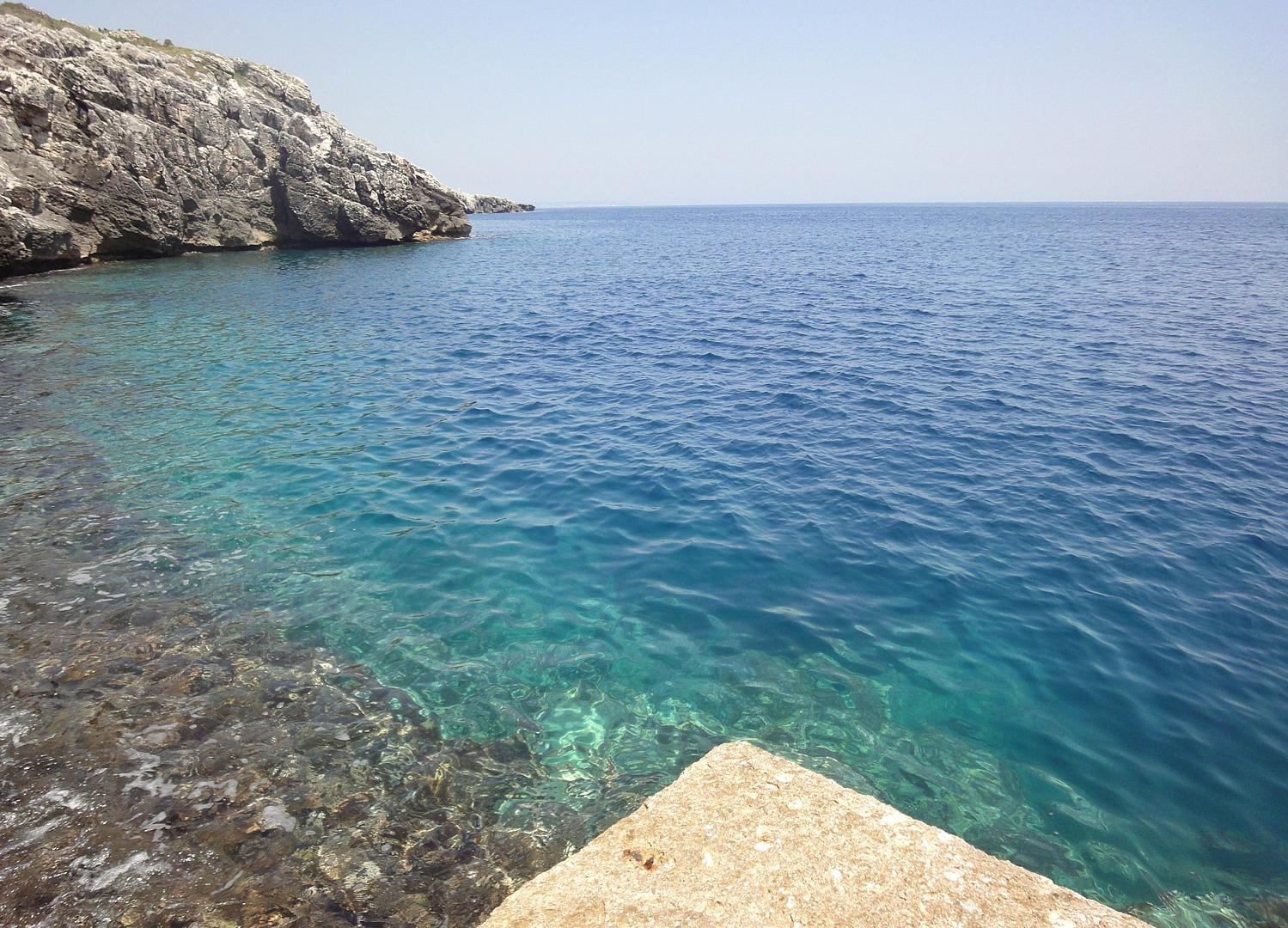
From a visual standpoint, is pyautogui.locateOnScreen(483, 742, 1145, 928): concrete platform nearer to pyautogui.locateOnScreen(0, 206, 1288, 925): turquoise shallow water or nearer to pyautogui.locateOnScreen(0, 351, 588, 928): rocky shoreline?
pyautogui.locateOnScreen(0, 351, 588, 928): rocky shoreline

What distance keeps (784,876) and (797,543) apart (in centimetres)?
770

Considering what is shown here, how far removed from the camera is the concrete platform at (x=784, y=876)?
3799 millimetres

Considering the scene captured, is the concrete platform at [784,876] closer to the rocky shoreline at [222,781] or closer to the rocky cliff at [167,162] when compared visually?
the rocky shoreline at [222,781]

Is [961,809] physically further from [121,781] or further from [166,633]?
[166,633]

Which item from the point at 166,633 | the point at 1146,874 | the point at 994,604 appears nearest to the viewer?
the point at 1146,874

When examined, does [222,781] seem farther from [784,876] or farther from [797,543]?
[797,543]

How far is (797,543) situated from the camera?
37.5 ft

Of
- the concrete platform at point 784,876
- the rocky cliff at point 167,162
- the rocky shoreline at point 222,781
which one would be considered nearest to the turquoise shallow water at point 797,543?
the rocky shoreline at point 222,781

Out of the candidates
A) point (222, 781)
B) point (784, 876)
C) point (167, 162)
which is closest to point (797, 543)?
point (784, 876)

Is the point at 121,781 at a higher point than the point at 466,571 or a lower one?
higher

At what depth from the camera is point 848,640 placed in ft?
29.5

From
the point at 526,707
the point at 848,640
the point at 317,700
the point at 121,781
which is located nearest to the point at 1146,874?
the point at 848,640

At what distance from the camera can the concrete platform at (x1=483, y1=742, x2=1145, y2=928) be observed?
3799mm

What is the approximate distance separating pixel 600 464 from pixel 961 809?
32.5ft
